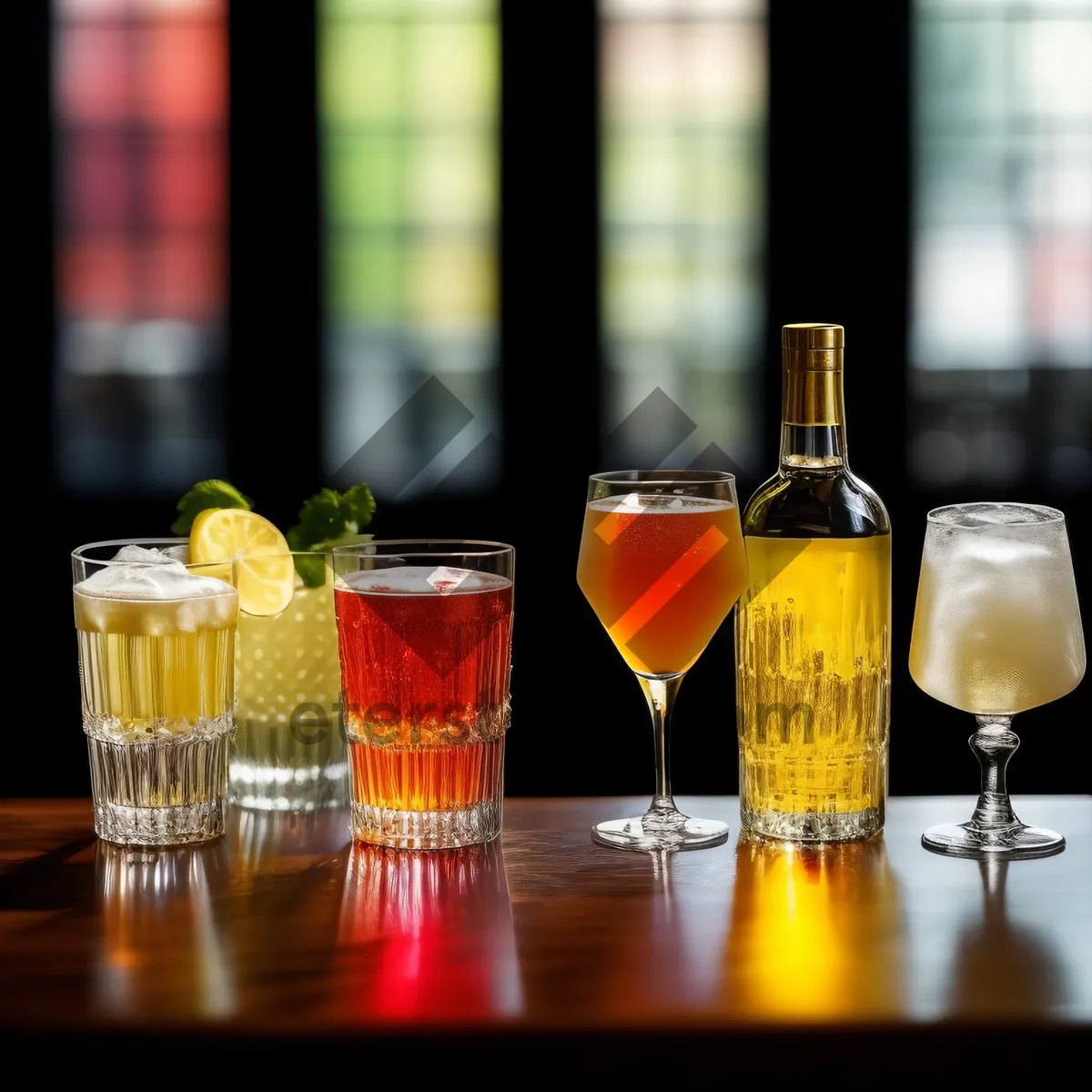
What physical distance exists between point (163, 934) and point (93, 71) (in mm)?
3602

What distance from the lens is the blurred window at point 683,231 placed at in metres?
3.91

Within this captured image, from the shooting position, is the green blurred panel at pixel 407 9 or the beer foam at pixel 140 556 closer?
the beer foam at pixel 140 556

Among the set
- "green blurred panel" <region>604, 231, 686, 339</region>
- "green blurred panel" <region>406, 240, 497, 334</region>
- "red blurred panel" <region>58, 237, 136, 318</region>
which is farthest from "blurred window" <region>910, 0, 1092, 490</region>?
"red blurred panel" <region>58, 237, 136, 318</region>

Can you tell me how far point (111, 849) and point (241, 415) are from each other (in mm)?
2954

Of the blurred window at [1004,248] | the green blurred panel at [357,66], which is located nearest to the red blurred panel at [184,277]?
the green blurred panel at [357,66]

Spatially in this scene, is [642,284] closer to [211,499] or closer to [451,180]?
[451,180]

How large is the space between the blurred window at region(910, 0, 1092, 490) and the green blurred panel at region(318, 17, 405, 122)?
1410 mm

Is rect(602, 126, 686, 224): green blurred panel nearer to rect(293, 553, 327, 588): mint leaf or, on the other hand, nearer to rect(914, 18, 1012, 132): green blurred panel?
rect(914, 18, 1012, 132): green blurred panel

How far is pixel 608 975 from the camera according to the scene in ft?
2.62

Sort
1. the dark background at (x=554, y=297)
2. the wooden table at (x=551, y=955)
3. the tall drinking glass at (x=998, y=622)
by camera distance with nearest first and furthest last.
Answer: the wooden table at (x=551, y=955)
the tall drinking glass at (x=998, y=622)
the dark background at (x=554, y=297)

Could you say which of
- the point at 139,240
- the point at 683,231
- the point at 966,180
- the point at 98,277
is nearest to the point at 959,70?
the point at 966,180

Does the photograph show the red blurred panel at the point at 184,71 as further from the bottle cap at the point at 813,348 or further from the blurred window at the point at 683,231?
the bottle cap at the point at 813,348

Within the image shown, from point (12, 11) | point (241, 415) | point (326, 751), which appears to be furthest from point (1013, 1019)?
point (12, 11)

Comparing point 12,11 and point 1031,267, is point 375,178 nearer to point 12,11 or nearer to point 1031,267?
point 12,11
